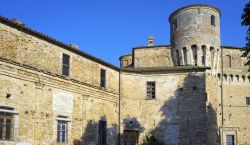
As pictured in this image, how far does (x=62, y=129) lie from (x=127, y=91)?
685 cm

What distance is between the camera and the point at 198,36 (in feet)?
108

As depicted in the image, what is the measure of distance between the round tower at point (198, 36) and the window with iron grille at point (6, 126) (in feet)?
64.8

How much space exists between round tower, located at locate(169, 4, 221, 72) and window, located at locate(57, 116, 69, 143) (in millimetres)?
16039

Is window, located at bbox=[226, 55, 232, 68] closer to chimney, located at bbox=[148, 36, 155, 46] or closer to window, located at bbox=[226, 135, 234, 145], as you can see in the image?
window, located at bbox=[226, 135, 234, 145]

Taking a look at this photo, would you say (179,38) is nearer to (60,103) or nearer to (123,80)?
(123,80)

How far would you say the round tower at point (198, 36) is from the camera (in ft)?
108

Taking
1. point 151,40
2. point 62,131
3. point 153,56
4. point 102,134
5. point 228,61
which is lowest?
point 102,134

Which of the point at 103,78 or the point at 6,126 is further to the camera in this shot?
the point at 103,78

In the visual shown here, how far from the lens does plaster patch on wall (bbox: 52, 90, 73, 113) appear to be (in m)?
19.9

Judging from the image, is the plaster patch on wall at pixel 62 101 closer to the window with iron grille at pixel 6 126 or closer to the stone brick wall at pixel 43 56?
the stone brick wall at pixel 43 56

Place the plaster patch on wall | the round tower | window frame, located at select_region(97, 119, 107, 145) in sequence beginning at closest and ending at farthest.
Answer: the plaster patch on wall, window frame, located at select_region(97, 119, 107, 145), the round tower

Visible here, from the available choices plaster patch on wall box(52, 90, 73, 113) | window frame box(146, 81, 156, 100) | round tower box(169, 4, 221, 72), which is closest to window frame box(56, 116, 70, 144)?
plaster patch on wall box(52, 90, 73, 113)

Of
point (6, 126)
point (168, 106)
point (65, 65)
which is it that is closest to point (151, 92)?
point (168, 106)

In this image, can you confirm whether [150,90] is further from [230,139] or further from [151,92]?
[230,139]
